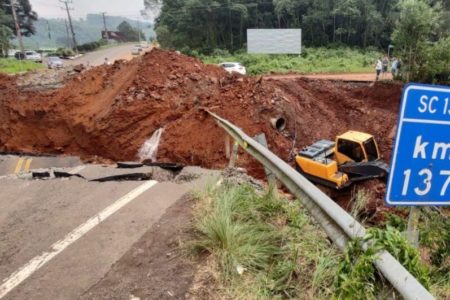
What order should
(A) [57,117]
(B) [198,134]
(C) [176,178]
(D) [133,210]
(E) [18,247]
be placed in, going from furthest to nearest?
(A) [57,117]
(B) [198,134]
(C) [176,178]
(D) [133,210]
(E) [18,247]

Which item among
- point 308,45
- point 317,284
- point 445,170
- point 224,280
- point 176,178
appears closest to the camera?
point 445,170

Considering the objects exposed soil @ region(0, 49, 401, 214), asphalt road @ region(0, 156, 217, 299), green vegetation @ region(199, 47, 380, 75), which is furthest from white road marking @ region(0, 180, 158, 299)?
green vegetation @ region(199, 47, 380, 75)

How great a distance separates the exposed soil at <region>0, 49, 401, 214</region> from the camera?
39.8ft

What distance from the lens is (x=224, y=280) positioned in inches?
110

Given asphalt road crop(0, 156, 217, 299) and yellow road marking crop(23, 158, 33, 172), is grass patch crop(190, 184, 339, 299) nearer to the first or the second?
asphalt road crop(0, 156, 217, 299)

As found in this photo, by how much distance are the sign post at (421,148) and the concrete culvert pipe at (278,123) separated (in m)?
11.3

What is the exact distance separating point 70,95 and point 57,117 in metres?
1.17

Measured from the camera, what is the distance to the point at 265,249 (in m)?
3.03

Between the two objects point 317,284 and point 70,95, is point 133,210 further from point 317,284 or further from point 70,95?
point 70,95

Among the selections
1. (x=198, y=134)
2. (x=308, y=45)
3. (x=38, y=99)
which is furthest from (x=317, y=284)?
(x=308, y=45)

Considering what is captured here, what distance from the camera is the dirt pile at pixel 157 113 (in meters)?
12.2

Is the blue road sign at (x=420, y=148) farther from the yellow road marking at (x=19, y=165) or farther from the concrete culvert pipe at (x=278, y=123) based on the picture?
the concrete culvert pipe at (x=278, y=123)

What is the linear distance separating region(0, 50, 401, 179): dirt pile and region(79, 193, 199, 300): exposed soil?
7.76 metres

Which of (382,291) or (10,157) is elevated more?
(382,291)
